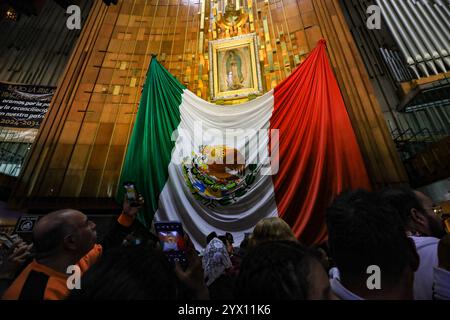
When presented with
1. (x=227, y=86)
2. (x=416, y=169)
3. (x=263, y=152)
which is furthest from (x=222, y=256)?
(x=416, y=169)

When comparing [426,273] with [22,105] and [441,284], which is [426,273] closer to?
[441,284]

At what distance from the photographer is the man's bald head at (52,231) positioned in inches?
49.3

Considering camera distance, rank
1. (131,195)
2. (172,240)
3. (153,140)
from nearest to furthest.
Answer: (172,240)
(131,195)
(153,140)

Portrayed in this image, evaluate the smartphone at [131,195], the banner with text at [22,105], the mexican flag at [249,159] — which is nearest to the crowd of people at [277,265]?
the smartphone at [131,195]

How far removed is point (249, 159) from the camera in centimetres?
336

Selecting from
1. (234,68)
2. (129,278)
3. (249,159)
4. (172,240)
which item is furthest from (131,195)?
(234,68)

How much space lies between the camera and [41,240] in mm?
1253

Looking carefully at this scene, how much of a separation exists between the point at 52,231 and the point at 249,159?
8.08 ft

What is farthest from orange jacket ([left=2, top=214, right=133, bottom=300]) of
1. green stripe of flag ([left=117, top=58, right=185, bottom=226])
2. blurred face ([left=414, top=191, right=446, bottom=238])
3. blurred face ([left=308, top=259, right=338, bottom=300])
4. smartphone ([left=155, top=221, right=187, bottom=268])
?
blurred face ([left=414, top=191, right=446, bottom=238])

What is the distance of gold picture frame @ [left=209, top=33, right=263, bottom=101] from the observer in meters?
4.62

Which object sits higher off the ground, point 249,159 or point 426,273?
point 249,159

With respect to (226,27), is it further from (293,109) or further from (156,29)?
(293,109)

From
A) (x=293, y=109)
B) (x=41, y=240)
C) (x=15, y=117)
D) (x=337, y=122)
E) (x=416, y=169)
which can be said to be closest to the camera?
(x=41, y=240)

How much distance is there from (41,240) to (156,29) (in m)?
5.91
